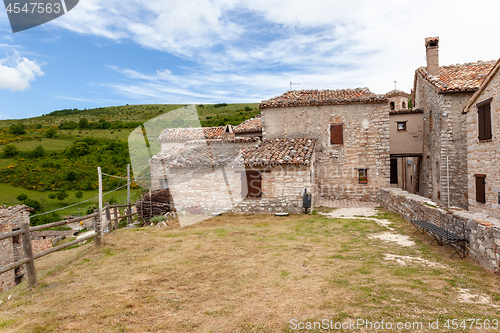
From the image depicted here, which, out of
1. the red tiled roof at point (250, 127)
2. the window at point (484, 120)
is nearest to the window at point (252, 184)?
the red tiled roof at point (250, 127)

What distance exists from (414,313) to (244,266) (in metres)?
3.40

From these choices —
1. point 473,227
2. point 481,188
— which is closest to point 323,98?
point 481,188

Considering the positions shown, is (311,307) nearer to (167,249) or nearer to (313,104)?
(167,249)

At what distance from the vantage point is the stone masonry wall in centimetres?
1032

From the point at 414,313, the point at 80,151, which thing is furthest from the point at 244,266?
the point at 80,151

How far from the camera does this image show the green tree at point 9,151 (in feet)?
178

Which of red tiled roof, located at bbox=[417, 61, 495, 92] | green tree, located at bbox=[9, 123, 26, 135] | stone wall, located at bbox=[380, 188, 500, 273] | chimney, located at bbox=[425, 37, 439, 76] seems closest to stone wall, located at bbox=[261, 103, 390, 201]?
red tiled roof, located at bbox=[417, 61, 495, 92]

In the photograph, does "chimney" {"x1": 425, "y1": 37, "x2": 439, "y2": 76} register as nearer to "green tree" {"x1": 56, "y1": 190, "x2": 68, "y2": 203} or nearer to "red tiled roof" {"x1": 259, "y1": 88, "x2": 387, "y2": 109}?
"red tiled roof" {"x1": 259, "y1": 88, "x2": 387, "y2": 109}

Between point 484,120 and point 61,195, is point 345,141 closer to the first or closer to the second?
point 484,120

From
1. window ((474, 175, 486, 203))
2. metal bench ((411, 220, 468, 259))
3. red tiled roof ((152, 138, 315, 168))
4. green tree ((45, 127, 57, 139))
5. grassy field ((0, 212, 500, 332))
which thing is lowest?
grassy field ((0, 212, 500, 332))

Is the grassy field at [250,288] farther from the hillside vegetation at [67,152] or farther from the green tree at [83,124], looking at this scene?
the green tree at [83,124]

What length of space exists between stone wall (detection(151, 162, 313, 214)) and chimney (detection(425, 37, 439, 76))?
10.1 meters

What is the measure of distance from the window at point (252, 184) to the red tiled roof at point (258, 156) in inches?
19.0

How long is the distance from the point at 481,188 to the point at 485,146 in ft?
5.53
